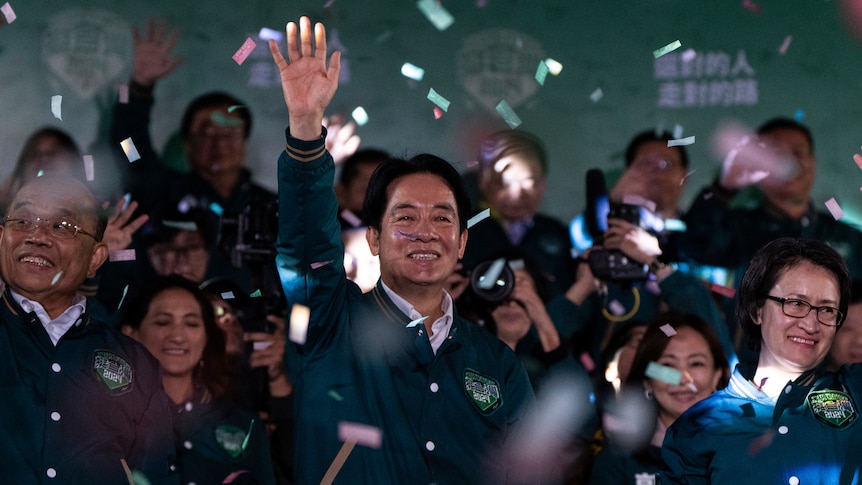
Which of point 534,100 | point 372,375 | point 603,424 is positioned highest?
point 534,100

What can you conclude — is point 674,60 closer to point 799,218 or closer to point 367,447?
point 799,218

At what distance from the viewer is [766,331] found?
2.70 metres

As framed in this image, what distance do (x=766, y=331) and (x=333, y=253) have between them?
3.18 ft

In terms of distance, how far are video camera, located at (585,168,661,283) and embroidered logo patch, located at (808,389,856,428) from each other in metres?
1.52

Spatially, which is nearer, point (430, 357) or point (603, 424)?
point (430, 357)

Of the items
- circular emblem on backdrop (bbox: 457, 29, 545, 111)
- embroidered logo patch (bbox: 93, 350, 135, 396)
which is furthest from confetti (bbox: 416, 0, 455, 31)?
embroidered logo patch (bbox: 93, 350, 135, 396)

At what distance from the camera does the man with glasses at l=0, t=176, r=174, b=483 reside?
273cm

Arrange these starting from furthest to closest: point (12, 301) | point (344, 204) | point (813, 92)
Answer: point (813, 92) → point (344, 204) → point (12, 301)

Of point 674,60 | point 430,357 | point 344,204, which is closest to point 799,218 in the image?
point 674,60

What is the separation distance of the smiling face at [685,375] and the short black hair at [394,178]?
110 cm

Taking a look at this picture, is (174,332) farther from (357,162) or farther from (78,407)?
(357,162)

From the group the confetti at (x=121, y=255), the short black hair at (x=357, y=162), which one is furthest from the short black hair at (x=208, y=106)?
the confetti at (x=121, y=255)

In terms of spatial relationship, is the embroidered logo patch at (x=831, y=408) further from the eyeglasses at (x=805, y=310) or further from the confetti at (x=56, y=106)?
the confetti at (x=56, y=106)

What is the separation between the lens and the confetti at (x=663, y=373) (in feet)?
11.9
